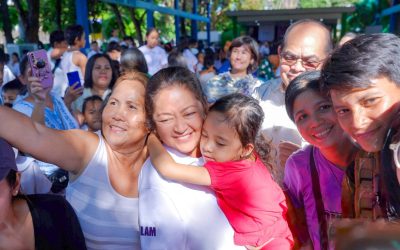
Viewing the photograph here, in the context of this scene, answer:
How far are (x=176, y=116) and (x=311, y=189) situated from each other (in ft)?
2.43

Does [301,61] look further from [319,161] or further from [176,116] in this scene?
[176,116]

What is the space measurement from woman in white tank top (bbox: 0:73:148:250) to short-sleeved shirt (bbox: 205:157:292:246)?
404 mm

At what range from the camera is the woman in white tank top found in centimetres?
177

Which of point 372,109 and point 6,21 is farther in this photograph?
point 6,21

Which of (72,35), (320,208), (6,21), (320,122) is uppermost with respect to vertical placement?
(6,21)

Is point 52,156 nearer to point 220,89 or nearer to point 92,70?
point 92,70

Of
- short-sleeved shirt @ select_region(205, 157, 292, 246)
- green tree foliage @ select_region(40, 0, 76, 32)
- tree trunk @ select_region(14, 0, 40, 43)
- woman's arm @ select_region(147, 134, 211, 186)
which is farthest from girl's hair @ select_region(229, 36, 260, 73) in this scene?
green tree foliage @ select_region(40, 0, 76, 32)

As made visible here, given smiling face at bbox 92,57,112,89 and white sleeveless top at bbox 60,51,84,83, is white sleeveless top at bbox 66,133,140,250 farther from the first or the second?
white sleeveless top at bbox 60,51,84,83

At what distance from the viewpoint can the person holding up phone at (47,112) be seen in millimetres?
2596

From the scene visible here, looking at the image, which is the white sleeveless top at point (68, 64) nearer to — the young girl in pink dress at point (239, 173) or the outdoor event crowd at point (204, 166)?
the outdoor event crowd at point (204, 166)

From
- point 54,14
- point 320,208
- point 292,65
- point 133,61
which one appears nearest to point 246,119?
point 320,208

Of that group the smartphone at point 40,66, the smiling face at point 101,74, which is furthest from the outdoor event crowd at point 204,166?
the smiling face at point 101,74

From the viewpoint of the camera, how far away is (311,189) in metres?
1.94

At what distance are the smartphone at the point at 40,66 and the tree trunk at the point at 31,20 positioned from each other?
1174 centimetres
